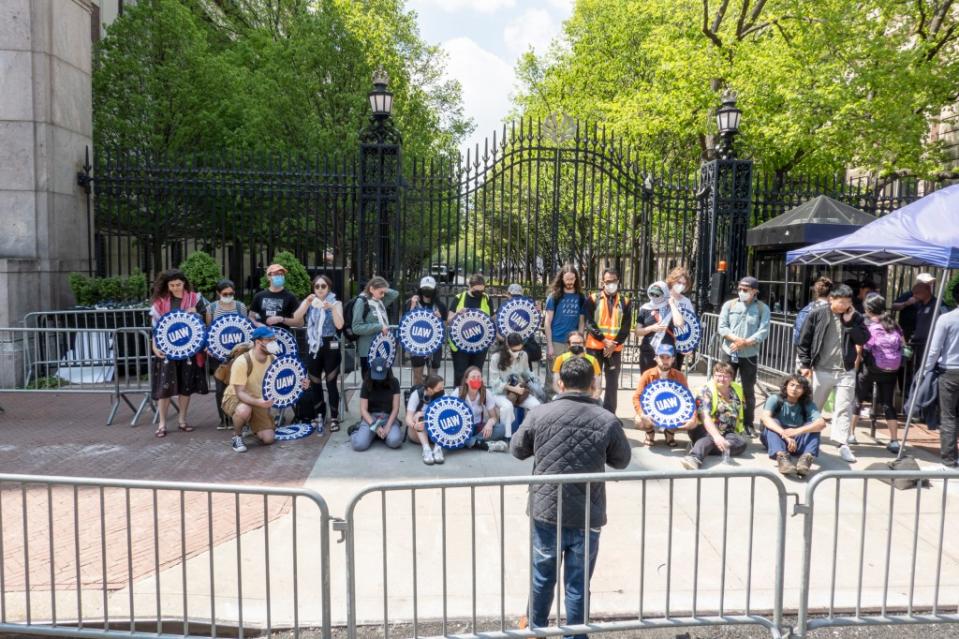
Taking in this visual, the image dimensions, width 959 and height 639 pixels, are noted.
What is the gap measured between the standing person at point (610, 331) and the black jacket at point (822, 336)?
192 cm

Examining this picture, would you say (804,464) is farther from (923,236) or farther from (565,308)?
(565,308)

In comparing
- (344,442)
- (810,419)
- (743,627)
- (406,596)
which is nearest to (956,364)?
(810,419)

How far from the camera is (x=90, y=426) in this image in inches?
335

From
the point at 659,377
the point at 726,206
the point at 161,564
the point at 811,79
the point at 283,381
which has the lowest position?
the point at 161,564

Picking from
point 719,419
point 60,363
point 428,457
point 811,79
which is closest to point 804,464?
point 719,419

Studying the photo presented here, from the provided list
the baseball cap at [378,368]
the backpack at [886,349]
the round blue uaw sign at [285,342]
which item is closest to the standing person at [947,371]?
the backpack at [886,349]

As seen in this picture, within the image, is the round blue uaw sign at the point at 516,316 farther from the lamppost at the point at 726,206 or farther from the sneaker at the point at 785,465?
the lamppost at the point at 726,206

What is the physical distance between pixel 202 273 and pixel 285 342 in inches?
189

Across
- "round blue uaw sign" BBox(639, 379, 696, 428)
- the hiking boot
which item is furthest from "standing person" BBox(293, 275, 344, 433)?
"round blue uaw sign" BBox(639, 379, 696, 428)

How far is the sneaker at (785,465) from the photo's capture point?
22.2 feet

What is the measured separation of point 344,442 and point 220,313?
212 cm

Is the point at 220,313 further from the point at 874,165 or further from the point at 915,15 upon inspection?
the point at 915,15

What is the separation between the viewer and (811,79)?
1448 centimetres

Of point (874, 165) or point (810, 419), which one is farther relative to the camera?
point (874, 165)
